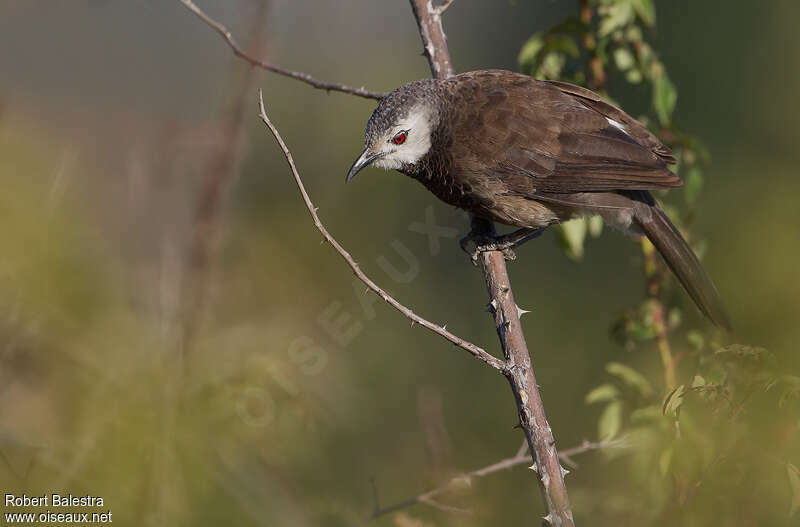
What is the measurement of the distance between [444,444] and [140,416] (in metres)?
1.24

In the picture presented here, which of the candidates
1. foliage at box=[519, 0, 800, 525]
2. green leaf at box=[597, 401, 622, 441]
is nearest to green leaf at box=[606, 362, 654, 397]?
foliage at box=[519, 0, 800, 525]

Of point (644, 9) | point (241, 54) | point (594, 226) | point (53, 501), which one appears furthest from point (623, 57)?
point (53, 501)

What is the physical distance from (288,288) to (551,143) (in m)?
1.74

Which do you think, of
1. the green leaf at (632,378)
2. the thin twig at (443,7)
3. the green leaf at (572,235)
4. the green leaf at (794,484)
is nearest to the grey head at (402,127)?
the thin twig at (443,7)

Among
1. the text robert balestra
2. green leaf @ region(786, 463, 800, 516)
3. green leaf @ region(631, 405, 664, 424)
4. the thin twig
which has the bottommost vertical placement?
the text robert balestra

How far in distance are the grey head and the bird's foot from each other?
1.69 ft

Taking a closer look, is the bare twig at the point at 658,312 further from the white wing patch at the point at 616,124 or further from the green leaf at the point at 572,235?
the white wing patch at the point at 616,124

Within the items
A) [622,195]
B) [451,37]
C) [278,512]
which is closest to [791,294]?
[278,512]

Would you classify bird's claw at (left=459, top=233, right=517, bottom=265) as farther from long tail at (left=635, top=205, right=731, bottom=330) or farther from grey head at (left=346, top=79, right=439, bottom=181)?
long tail at (left=635, top=205, right=731, bottom=330)

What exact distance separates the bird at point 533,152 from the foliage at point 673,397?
0.13 m

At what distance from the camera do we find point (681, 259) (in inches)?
145

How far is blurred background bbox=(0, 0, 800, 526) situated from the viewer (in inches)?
87.0

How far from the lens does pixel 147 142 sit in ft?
12.2

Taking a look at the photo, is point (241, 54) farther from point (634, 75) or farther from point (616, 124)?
point (616, 124)
